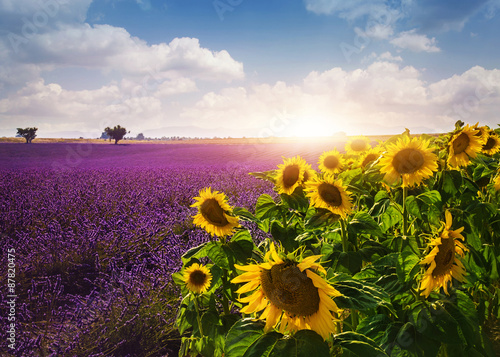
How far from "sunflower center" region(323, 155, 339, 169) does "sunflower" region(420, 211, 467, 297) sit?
122cm

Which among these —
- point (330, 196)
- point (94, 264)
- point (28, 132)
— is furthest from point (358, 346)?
point (28, 132)

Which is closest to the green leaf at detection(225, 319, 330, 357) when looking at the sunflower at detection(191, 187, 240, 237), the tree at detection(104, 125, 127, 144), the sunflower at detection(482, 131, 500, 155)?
the sunflower at detection(191, 187, 240, 237)

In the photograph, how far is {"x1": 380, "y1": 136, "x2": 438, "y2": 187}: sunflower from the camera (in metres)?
1.41

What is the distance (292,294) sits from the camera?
80 centimetres

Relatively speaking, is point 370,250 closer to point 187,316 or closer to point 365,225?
point 365,225

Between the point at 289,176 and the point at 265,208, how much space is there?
0.71 ft

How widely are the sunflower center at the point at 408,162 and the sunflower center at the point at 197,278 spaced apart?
108 centimetres

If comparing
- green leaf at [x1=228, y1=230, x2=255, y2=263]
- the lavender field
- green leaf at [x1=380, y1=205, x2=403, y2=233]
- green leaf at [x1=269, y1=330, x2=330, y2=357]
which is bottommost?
the lavender field

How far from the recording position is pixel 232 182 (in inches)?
302

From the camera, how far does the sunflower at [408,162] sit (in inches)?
55.6

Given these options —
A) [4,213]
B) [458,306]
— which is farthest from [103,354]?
[4,213]

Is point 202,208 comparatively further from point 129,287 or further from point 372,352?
point 129,287

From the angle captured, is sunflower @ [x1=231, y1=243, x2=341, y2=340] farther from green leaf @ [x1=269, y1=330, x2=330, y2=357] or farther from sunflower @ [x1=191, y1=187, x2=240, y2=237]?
sunflower @ [x1=191, y1=187, x2=240, y2=237]

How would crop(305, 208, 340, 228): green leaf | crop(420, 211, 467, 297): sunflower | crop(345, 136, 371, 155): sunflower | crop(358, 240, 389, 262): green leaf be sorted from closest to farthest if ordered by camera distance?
1. crop(420, 211, 467, 297): sunflower
2. crop(305, 208, 340, 228): green leaf
3. crop(358, 240, 389, 262): green leaf
4. crop(345, 136, 371, 155): sunflower
